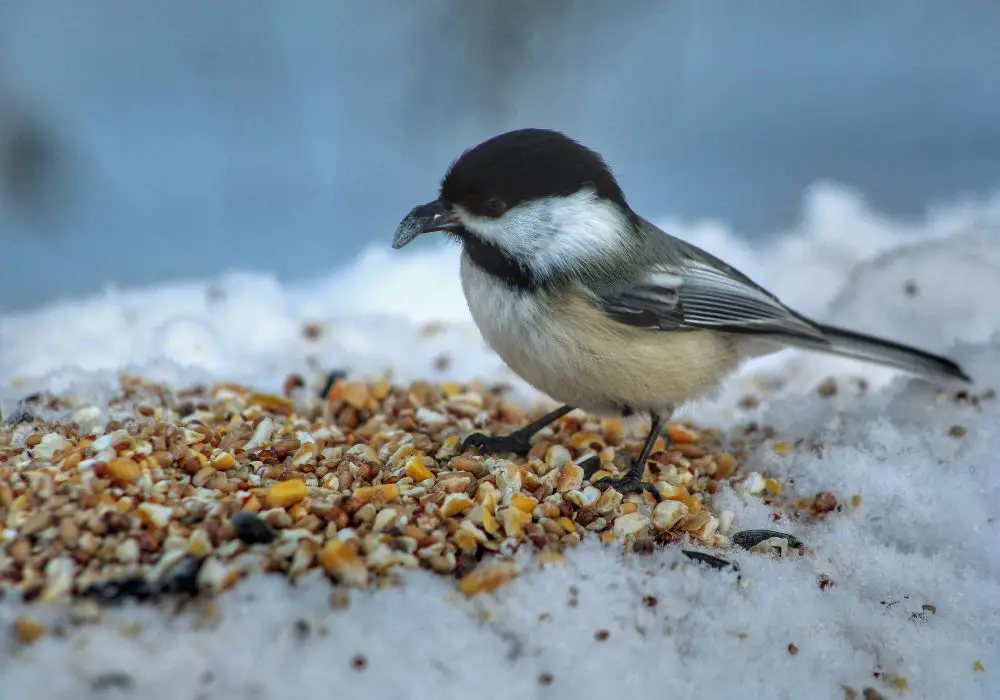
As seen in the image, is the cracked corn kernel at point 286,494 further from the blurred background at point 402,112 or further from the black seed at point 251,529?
the blurred background at point 402,112

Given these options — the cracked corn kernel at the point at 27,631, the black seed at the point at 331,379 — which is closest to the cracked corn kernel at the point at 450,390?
the black seed at the point at 331,379

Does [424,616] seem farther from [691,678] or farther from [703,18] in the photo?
[703,18]

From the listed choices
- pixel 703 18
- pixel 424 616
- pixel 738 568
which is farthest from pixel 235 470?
Answer: pixel 703 18

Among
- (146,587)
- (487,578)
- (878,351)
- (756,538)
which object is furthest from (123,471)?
(878,351)

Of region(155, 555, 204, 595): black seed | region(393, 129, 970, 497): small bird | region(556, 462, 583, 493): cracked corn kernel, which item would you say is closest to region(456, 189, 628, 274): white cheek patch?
region(393, 129, 970, 497): small bird

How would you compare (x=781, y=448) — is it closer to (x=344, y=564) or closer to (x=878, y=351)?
(x=878, y=351)

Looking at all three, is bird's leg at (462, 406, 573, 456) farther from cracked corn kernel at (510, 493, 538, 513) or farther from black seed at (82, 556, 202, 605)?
black seed at (82, 556, 202, 605)
